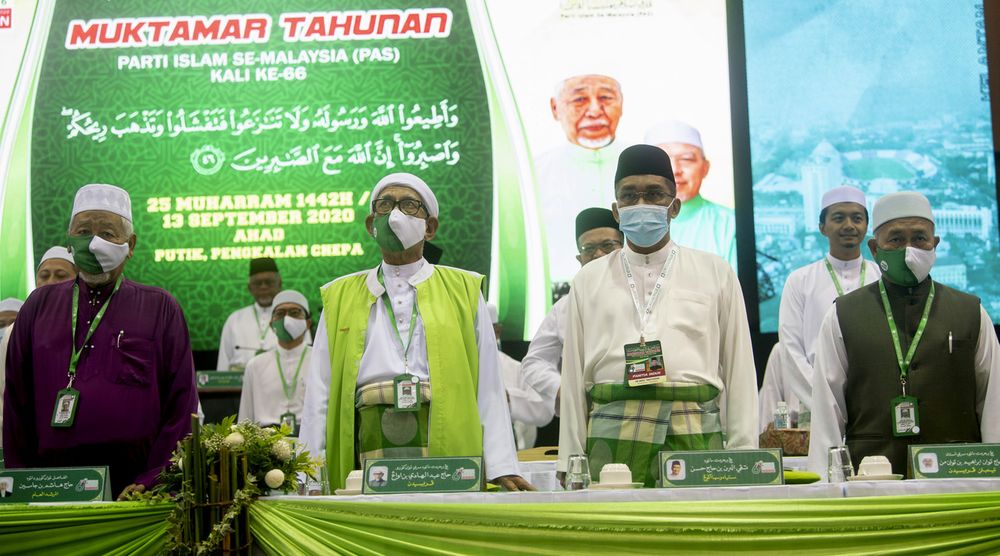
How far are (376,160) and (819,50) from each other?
10.9ft

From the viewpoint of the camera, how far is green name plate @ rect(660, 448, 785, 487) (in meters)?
3.06

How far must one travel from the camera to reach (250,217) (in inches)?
333

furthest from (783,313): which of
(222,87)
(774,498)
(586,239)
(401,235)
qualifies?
(222,87)

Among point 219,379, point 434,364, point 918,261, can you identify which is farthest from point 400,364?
point 219,379

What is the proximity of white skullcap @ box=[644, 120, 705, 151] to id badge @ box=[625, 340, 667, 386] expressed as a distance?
470cm

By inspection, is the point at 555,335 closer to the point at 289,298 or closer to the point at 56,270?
the point at 289,298

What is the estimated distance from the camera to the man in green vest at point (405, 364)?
402 centimetres

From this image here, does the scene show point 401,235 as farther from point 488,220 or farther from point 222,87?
point 222,87

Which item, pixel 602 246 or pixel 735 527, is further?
pixel 602 246

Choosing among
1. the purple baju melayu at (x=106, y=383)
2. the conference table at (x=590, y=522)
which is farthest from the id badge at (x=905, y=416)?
the purple baju melayu at (x=106, y=383)

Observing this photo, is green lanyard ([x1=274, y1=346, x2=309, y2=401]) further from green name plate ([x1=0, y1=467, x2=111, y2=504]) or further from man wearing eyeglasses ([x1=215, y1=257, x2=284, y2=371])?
green name plate ([x1=0, y1=467, x2=111, y2=504])

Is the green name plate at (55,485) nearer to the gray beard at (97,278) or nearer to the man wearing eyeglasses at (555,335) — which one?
the gray beard at (97,278)

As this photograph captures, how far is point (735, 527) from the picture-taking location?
9.42 ft

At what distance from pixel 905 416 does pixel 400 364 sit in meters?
1.78
